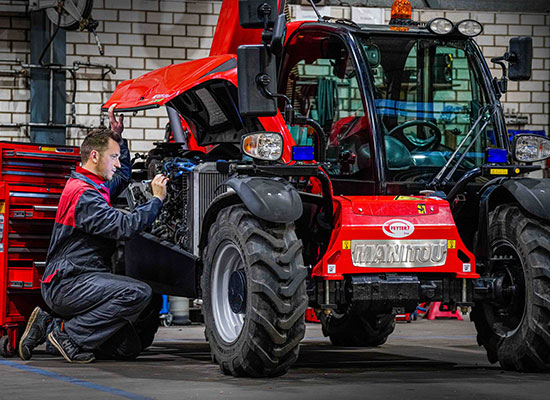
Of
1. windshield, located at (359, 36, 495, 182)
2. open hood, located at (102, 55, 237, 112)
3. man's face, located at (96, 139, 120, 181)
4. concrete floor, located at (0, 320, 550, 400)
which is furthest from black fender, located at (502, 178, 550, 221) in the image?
man's face, located at (96, 139, 120, 181)

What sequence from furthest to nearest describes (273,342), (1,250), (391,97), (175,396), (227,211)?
(1,250), (391,97), (227,211), (273,342), (175,396)

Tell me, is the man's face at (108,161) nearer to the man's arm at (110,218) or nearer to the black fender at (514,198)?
the man's arm at (110,218)

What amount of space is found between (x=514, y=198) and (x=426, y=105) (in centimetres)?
99

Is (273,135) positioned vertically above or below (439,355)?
above

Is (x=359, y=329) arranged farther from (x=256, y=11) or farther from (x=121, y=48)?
(x=121, y=48)

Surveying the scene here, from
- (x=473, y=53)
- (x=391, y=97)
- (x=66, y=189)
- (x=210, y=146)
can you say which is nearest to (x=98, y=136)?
(x=66, y=189)

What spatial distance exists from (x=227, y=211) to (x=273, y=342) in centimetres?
95

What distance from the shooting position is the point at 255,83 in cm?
754

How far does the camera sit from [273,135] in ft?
24.8

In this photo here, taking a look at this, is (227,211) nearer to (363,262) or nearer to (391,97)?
(363,262)

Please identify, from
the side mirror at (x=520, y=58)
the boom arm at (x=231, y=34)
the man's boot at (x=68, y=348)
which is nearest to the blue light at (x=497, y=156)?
the side mirror at (x=520, y=58)

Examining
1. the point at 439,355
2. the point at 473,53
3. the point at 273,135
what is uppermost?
the point at 473,53

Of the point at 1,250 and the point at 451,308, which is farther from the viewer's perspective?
the point at 1,250

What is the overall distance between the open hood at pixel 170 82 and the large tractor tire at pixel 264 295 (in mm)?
1768
